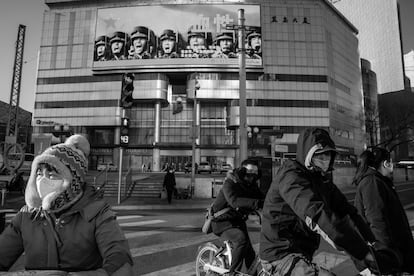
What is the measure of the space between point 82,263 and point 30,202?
1.46 feet

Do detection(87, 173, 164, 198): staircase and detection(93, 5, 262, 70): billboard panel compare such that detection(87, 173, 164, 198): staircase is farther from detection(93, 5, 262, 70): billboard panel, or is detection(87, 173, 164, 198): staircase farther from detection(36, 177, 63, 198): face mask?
detection(93, 5, 262, 70): billboard panel

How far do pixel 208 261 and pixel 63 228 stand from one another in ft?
10.3

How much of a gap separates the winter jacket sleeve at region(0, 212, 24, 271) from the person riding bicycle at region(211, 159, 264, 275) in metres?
2.68

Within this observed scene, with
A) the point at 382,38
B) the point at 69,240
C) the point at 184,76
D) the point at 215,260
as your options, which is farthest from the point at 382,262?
the point at 382,38

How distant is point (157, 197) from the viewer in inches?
783

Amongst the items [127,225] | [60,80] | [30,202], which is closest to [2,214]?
[30,202]

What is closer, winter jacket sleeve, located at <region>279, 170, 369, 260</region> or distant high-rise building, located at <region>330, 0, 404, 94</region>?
winter jacket sleeve, located at <region>279, 170, 369, 260</region>

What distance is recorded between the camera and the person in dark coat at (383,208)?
2.40 meters

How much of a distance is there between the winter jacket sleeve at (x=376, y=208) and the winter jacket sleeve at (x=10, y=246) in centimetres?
250

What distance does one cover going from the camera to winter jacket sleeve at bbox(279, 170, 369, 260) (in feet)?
5.56

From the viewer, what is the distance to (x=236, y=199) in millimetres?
3984

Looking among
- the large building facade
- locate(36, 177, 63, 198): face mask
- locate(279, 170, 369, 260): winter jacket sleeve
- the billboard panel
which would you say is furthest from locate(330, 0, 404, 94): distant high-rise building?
locate(36, 177, 63, 198): face mask

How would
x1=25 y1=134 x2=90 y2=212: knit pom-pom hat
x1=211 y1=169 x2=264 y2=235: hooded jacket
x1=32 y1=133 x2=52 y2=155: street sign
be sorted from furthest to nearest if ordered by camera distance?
x1=32 y1=133 x2=52 y2=155: street sign → x1=211 y1=169 x2=264 y2=235: hooded jacket → x1=25 y1=134 x2=90 y2=212: knit pom-pom hat

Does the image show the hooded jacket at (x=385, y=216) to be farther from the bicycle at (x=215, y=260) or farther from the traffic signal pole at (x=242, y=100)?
the traffic signal pole at (x=242, y=100)
